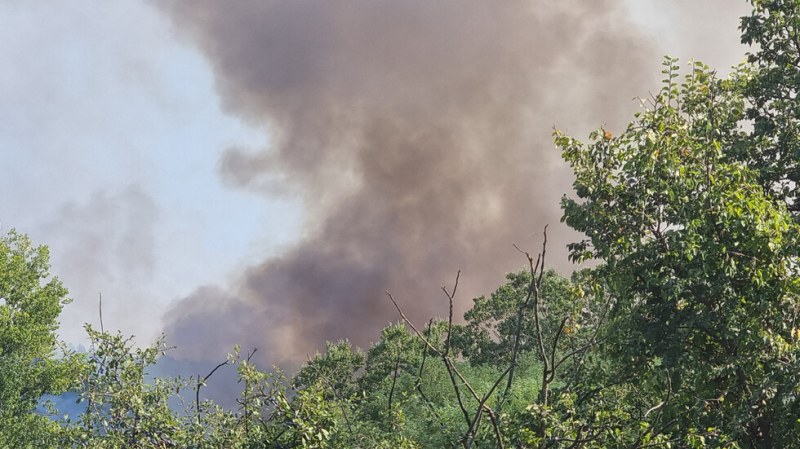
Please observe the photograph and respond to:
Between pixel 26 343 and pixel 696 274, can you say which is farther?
pixel 26 343

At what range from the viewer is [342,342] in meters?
65.6

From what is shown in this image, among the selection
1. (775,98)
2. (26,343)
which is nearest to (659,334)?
(775,98)

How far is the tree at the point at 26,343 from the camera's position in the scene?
3303 centimetres

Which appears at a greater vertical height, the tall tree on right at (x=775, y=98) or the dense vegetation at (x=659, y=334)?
the tall tree on right at (x=775, y=98)

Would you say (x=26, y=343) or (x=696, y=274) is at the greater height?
(x=26, y=343)

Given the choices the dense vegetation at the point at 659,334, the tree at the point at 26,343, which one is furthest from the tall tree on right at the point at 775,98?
the tree at the point at 26,343

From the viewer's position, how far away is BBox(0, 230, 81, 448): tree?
108ft

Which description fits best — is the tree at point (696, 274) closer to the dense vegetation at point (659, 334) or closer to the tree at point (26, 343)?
the dense vegetation at point (659, 334)

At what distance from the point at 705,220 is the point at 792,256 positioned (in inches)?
78.1

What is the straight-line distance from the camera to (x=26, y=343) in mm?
34812

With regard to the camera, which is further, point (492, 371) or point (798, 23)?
point (492, 371)

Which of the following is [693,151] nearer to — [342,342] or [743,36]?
[743,36]

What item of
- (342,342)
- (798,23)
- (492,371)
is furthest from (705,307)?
(342,342)

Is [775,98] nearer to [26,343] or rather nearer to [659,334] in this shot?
[659,334]
